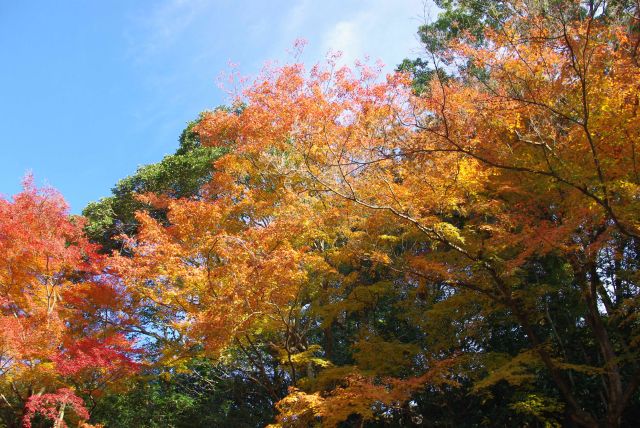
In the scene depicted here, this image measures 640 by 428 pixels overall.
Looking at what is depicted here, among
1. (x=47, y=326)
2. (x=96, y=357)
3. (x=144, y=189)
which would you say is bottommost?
(x=96, y=357)

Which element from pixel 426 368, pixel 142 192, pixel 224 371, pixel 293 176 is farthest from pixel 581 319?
pixel 142 192

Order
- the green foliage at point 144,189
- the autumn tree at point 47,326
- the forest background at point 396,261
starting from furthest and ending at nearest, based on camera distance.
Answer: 1. the green foliage at point 144,189
2. the autumn tree at point 47,326
3. the forest background at point 396,261

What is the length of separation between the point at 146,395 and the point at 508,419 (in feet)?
34.3

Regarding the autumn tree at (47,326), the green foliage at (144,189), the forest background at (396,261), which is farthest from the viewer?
the green foliage at (144,189)

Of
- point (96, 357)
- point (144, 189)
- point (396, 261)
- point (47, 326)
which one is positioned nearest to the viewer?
point (396, 261)

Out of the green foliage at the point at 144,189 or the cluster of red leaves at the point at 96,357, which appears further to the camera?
the green foliage at the point at 144,189

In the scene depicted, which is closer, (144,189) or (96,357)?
(96,357)

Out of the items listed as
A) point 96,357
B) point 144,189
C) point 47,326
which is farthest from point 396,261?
point 144,189

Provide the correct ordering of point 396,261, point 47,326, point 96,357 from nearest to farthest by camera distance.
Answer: point 396,261 → point 96,357 → point 47,326

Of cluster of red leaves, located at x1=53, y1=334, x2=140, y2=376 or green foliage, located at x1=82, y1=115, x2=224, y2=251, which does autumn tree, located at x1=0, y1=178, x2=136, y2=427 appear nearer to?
cluster of red leaves, located at x1=53, y1=334, x2=140, y2=376

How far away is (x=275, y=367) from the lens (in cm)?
1433

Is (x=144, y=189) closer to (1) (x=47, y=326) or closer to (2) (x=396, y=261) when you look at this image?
(1) (x=47, y=326)

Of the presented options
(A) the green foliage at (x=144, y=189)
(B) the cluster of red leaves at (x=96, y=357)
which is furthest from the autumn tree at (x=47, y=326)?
(A) the green foliage at (x=144, y=189)

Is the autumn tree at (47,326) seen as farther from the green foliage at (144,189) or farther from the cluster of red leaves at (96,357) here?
the green foliage at (144,189)
